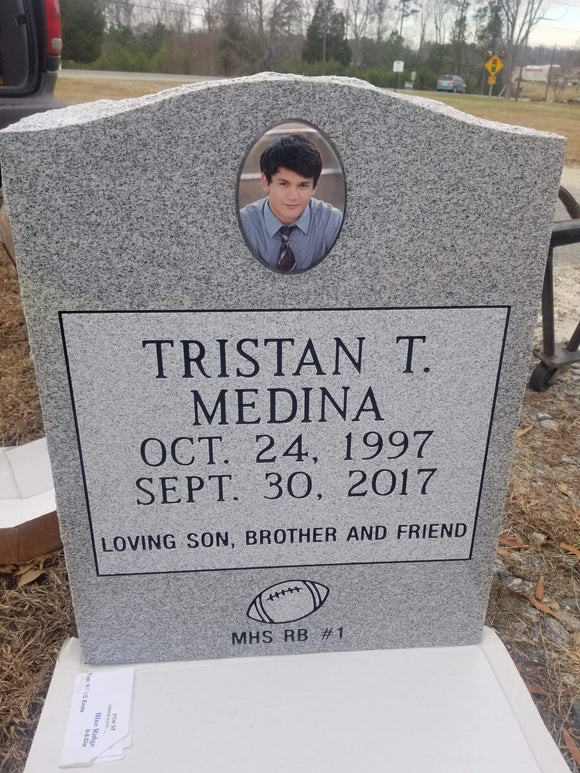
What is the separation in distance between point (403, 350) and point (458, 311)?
158 millimetres

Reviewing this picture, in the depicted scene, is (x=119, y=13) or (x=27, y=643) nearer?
(x=27, y=643)

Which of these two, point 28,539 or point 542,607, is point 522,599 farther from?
point 28,539

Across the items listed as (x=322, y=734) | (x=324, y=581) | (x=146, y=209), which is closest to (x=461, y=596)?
(x=324, y=581)

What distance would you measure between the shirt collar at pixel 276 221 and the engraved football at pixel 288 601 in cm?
Result: 99

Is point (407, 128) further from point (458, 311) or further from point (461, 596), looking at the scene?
point (461, 596)

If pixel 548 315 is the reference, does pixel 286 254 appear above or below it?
above

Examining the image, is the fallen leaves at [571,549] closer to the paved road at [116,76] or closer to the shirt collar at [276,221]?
the shirt collar at [276,221]

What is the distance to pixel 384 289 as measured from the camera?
146cm

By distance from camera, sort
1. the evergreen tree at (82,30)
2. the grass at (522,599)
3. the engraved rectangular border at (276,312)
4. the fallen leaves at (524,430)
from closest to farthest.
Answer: the engraved rectangular border at (276,312) < the grass at (522,599) < the fallen leaves at (524,430) < the evergreen tree at (82,30)

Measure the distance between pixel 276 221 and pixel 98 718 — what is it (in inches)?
52.1

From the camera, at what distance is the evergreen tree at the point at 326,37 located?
36.9 meters

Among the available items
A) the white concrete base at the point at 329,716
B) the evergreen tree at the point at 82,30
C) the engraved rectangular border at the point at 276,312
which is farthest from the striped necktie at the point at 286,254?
the evergreen tree at the point at 82,30

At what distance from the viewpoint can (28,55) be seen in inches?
177

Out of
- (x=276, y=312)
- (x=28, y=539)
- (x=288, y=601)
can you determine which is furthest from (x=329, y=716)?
(x=28, y=539)
